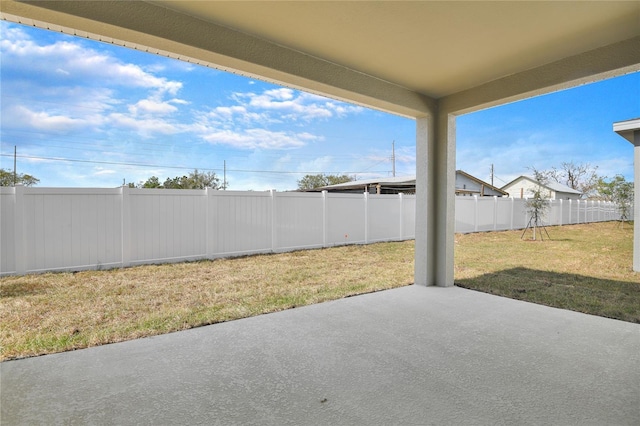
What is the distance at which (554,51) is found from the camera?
3002mm

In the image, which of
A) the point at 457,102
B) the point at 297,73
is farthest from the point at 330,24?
the point at 457,102

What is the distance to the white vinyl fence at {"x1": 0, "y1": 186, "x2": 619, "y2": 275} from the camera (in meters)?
5.09

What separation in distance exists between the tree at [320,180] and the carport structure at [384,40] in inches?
1003

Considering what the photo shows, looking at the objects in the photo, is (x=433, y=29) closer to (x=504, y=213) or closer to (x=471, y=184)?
(x=504, y=213)

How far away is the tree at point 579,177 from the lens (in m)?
15.7

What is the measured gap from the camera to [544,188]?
11.5m

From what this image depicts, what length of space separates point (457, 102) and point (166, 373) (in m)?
4.04

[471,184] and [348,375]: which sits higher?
[471,184]

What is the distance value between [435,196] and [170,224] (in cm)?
460

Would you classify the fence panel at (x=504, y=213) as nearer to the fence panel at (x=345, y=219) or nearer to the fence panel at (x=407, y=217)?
the fence panel at (x=407, y=217)

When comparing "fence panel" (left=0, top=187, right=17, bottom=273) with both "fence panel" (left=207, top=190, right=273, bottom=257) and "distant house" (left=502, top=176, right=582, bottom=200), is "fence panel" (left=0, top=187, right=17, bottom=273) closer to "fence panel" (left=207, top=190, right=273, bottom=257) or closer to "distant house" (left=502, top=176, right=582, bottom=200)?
"fence panel" (left=207, top=190, right=273, bottom=257)

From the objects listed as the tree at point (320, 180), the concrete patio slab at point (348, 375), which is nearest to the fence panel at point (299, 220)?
the concrete patio slab at point (348, 375)

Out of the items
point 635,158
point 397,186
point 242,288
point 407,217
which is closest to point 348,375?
point 242,288

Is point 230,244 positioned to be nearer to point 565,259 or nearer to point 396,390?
point 396,390
